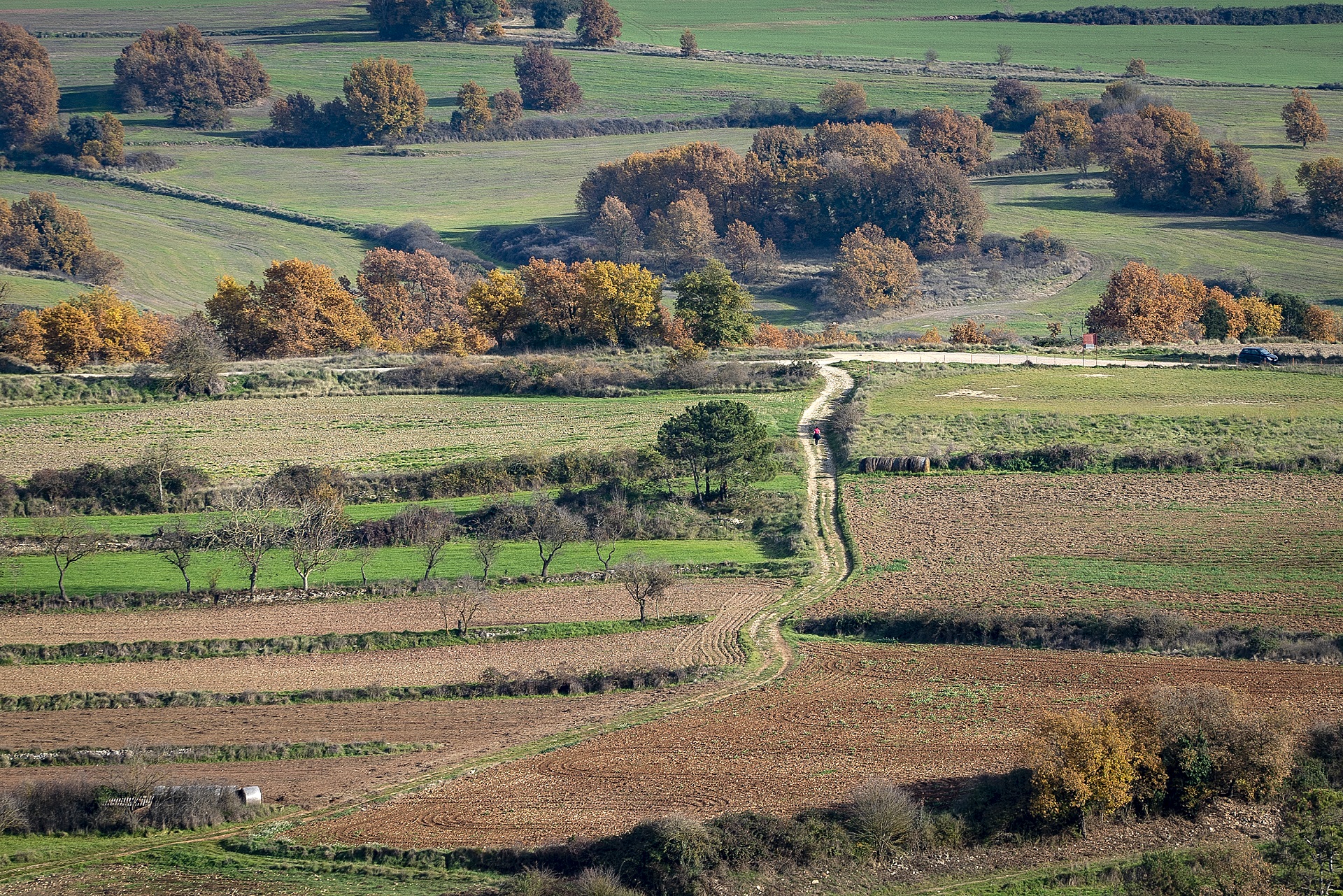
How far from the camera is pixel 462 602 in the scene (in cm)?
4612

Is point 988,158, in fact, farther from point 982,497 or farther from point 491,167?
point 982,497

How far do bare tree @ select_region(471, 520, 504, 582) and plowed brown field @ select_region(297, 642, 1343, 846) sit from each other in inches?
490

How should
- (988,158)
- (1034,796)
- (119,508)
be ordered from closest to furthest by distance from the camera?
(1034,796)
(119,508)
(988,158)

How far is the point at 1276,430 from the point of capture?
63438 millimetres

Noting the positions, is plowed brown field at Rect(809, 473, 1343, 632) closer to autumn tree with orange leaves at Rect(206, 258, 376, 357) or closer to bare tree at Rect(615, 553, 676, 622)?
bare tree at Rect(615, 553, 676, 622)

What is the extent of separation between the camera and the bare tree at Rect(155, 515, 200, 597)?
4778 centimetres

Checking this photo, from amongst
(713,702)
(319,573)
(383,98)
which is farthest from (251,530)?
(383,98)

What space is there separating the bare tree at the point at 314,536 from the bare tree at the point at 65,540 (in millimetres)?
6805

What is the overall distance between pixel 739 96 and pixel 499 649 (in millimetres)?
148207

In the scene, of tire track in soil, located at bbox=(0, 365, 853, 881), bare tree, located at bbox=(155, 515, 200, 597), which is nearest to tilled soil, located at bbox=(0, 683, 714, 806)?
tire track in soil, located at bbox=(0, 365, 853, 881)

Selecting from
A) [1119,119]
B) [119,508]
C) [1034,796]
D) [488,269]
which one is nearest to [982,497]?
[1034,796]

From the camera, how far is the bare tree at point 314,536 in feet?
160

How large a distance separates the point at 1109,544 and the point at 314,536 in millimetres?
27764

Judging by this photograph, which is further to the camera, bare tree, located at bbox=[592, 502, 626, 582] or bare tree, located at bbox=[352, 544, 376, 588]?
bare tree, located at bbox=[592, 502, 626, 582]
